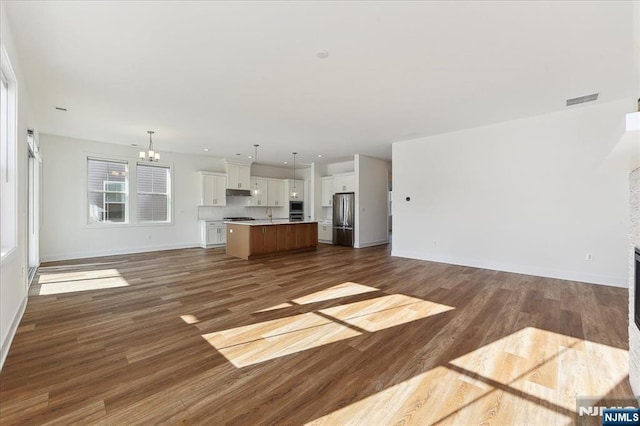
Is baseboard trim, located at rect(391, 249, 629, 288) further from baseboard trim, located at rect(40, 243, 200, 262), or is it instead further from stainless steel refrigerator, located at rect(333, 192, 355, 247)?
baseboard trim, located at rect(40, 243, 200, 262)

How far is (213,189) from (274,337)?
23.1ft

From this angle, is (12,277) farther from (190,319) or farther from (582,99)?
(582,99)

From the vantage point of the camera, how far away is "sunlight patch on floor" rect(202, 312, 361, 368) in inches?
95.3

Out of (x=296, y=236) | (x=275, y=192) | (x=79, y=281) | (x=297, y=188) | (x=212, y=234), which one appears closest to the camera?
(x=79, y=281)

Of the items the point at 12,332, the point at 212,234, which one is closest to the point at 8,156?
the point at 12,332

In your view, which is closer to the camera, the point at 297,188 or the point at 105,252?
the point at 105,252

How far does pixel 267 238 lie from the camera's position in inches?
286

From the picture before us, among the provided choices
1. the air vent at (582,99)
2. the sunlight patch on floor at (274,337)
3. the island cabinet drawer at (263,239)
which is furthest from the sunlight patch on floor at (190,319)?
the air vent at (582,99)

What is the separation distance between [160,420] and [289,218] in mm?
8963

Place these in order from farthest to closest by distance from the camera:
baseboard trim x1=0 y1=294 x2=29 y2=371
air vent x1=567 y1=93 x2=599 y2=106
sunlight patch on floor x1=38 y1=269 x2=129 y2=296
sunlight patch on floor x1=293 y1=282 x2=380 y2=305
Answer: sunlight patch on floor x1=38 y1=269 x2=129 y2=296, air vent x1=567 y1=93 x2=599 y2=106, sunlight patch on floor x1=293 y1=282 x2=380 y2=305, baseboard trim x1=0 y1=294 x2=29 y2=371

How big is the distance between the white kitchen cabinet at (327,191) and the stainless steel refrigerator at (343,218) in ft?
2.53

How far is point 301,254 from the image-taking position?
25.0 ft

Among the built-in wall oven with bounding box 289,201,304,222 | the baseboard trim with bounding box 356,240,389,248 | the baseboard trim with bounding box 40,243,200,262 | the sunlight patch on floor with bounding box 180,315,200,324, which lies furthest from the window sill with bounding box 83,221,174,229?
the baseboard trim with bounding box 356,240,389,248

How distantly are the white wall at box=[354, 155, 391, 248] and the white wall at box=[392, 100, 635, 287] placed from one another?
1.71m
